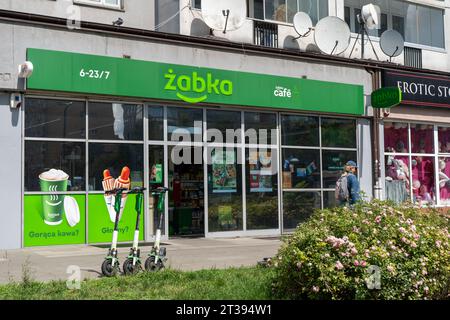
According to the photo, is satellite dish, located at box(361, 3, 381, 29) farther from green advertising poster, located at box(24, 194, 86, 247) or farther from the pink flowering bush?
the pink flowering bush

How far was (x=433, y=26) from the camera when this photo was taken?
22094mm

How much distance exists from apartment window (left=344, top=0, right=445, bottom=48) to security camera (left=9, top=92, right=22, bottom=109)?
39.0 ft

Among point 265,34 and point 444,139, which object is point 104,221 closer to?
point 265,34

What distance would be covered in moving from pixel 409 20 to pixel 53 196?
48.7 feet

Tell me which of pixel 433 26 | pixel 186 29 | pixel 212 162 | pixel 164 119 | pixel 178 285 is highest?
pixel 433 26

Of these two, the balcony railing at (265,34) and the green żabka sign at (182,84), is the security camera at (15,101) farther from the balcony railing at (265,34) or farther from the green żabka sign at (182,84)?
the balcony railing at (265,34)

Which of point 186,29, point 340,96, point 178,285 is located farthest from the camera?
point 340,96

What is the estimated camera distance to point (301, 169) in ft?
55.0

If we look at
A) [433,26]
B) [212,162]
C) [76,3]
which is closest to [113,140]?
[212,162]

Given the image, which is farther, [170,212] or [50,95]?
[170,212]

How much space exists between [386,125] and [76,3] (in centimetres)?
1030

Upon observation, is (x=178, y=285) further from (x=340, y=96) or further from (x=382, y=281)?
(x=340, y=96)

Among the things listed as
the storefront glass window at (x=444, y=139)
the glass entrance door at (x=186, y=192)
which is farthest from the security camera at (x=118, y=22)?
the storefront glass window at (x=444, y=139)

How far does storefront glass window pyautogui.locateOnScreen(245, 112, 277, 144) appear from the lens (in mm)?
15867
